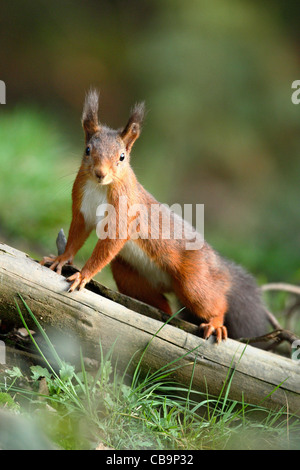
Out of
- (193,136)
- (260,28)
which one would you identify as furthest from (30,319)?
(260,28)

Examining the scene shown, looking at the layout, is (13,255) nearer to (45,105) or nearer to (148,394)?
(148,394)

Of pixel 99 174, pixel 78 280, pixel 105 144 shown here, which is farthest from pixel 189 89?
pixel 78 280

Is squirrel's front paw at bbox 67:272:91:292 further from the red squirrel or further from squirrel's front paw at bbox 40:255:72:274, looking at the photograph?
squirrel's front paw at bbox 40:255:72:274

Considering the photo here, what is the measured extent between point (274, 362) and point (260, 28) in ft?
16.8

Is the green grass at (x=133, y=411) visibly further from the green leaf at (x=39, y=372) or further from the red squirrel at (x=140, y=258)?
the red squirrel at (x=140, y=258)

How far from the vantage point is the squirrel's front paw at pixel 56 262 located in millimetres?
2471

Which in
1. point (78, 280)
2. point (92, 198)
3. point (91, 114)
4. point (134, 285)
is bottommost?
point (134, 285)

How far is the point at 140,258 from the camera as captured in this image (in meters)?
2.74

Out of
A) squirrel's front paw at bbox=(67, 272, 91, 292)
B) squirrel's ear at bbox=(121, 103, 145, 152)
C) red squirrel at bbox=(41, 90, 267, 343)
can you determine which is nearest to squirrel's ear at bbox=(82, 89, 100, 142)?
red squirrel at bbox=(41, 90, 267, 343)

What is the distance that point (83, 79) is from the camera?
736cm

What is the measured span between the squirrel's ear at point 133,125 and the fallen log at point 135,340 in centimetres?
72

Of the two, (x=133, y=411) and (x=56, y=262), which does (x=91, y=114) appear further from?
(x=133, y=411)

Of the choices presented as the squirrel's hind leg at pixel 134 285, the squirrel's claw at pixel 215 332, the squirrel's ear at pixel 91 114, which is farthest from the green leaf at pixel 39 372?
the squirrel's ear at pixel 91 114

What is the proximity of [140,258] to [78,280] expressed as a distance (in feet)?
1.62
